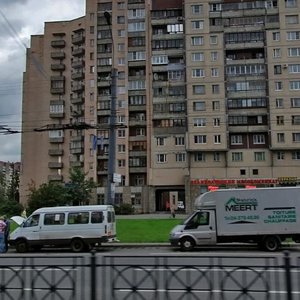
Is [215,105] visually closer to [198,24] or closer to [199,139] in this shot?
[199,139]

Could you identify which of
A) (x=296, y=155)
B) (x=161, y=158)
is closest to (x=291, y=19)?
(x=296, y=155)

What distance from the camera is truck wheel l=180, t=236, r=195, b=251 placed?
20125 mm

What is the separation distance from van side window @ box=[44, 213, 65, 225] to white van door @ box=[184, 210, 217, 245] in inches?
230

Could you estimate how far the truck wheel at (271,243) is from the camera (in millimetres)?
19641

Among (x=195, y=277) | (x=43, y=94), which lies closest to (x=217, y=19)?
(x=43, y=94)

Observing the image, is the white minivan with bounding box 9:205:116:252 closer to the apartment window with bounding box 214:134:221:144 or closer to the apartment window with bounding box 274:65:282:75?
the apartment window with bounding box 214:134:221:144

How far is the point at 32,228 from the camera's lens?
21.7 m

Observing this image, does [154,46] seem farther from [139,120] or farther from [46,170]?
[46,170]

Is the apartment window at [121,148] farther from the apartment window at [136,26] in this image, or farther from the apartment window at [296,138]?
the apartment window at [296,138]

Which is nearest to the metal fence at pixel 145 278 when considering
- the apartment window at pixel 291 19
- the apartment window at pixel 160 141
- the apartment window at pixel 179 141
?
the apartment window at pixel 179 141

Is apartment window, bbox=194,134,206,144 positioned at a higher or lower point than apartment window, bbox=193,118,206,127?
lower

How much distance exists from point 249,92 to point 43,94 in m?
38.0

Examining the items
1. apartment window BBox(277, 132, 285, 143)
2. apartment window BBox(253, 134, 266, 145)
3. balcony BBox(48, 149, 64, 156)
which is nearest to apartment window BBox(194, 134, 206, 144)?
apartment window BBox(253, 134, 266, 145)

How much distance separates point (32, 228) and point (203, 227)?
8.08 meters
